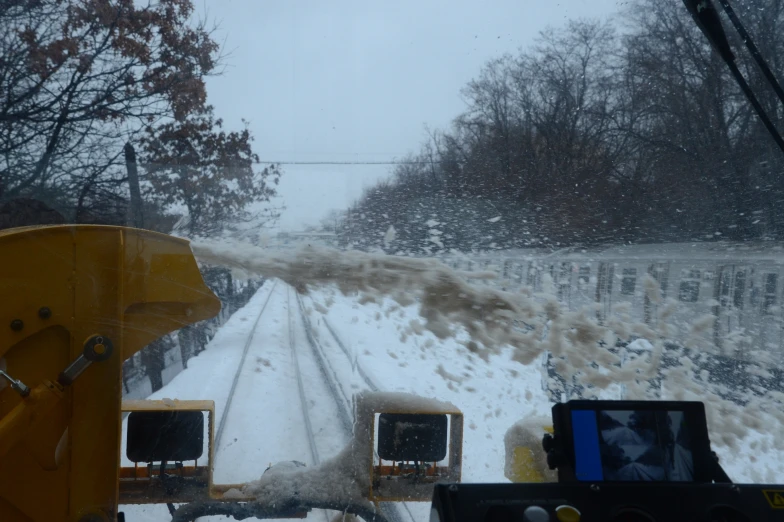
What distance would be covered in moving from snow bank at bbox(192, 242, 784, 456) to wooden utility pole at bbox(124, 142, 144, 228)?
3.39ft

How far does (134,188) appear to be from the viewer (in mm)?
5121

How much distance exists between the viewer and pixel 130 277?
2721 mm

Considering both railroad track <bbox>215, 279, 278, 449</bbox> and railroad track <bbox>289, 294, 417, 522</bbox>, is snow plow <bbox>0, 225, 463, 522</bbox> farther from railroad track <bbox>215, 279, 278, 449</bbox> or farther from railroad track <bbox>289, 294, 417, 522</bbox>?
railroad track <bbox>289, 294, 417, 522</bbox>

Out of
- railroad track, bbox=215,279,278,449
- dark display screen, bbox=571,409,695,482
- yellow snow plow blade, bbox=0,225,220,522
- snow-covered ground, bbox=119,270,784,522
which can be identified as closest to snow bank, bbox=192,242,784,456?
snow-covered ground, bbox=119,270,784,522

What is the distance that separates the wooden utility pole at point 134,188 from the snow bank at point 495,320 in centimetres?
103

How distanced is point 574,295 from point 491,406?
1259 mm

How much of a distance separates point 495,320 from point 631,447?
85.2 inches

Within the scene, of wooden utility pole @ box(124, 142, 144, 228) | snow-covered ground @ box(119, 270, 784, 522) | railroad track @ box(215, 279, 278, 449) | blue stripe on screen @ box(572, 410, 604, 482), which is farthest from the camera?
wooden utility pole @ box(124, 142, 144, 228)

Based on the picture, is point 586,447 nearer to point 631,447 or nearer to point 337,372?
point 631,447

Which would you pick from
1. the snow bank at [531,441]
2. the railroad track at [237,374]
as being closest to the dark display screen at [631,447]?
the snow bank at [531,441]

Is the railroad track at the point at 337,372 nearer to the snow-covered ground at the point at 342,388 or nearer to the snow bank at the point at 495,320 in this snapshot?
the snow-covered ground at the point at 342,388

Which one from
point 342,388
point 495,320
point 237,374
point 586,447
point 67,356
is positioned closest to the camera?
point 586,447

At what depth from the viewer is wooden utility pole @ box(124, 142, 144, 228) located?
4.78 meters

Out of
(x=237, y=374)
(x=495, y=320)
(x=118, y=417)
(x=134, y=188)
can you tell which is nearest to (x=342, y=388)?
(x=237, y=374)
